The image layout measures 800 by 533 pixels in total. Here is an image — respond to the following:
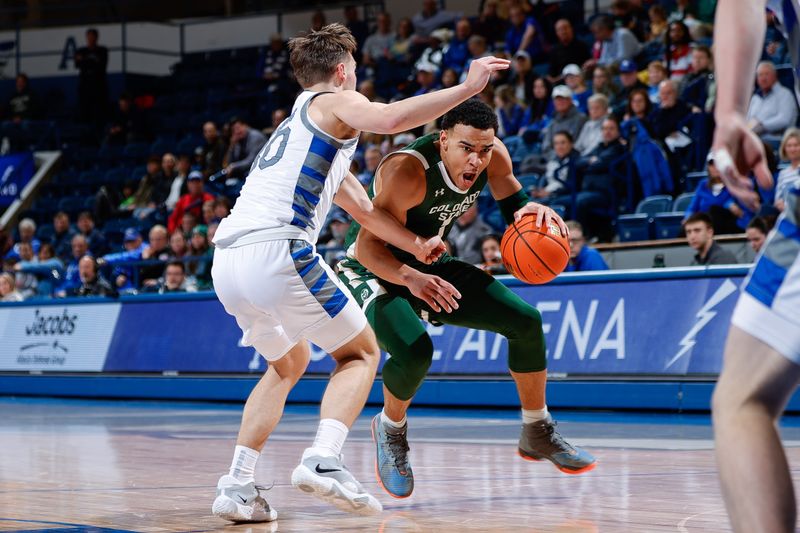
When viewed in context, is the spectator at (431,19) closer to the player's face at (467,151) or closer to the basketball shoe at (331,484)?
the player's face at (467,151)

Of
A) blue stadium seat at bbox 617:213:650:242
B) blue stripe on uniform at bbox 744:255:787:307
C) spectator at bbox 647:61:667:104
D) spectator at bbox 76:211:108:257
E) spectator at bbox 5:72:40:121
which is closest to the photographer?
blue stripe on uniform at bbox 744:255:787:307

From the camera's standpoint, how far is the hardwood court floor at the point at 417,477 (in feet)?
15.9

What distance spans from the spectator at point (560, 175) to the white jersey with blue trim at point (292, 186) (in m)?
8.43

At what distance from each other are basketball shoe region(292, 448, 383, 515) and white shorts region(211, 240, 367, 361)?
556mm

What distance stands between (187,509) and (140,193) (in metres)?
15.7

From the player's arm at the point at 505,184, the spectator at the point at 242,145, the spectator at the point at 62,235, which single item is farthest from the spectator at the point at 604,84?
the spectator at the point at 62,235

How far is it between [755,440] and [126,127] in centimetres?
2252

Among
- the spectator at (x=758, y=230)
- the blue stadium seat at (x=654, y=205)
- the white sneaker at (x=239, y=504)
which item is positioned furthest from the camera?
the blue stadium seat at (x=654, y=205)

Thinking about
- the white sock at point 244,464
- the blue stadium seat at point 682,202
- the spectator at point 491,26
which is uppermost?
the spectator at point 491,26

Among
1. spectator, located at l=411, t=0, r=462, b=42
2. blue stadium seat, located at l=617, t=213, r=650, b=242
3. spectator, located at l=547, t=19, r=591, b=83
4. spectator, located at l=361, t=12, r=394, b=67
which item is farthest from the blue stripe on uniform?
spectator, located at l=361, t=12, r=394, b=67

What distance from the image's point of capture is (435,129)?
47.9 ft

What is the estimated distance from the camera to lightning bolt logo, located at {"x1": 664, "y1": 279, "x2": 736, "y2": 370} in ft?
31.3

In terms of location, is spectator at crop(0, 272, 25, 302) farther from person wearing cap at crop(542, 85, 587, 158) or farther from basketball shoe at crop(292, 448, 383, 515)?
basketball shoe at crop(292, 448, 383, 515)

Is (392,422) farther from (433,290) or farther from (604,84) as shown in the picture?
(604,84)
